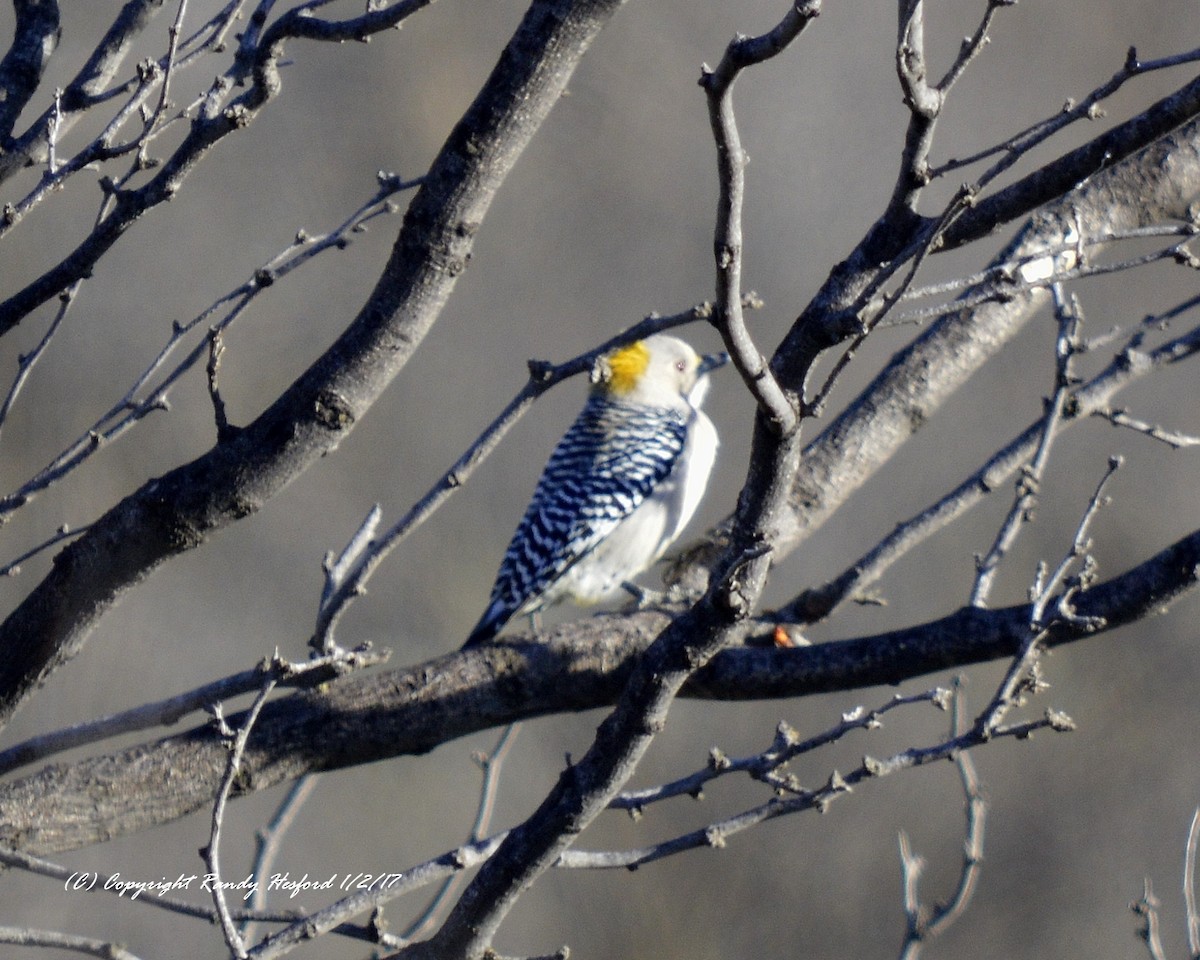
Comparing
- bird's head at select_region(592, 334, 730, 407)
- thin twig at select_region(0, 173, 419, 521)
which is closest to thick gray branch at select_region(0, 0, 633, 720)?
thin twig at select_region(0, 173, 419, 521)

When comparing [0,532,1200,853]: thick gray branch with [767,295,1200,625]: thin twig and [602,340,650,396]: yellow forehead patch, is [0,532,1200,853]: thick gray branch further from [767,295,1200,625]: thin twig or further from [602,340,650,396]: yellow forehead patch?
[602,340,650,396]: yellow forehead patch

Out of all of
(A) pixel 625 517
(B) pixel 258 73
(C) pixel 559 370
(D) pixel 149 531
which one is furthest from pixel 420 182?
(A) pixel 625 517

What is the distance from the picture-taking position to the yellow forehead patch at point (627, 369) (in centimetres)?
495

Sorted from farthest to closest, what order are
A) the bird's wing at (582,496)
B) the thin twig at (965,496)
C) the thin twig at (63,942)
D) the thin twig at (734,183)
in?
the bird's wing at (582,496)
the thin twig at (965,496)
the thin twig at (63,942)
the thin twig at (734,183)

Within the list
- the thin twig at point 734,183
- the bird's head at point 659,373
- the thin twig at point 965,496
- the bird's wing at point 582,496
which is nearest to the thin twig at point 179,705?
the thin twig at point 734,183

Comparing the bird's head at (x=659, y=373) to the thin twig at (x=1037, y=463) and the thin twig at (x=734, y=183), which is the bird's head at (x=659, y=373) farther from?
the thin twig at (x=734, y=183)

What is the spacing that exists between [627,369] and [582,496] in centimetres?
89

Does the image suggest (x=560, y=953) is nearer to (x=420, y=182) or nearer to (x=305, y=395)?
(x=305, y=395)

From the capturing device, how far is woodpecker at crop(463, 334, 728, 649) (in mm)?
4031

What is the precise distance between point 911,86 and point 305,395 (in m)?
1.05

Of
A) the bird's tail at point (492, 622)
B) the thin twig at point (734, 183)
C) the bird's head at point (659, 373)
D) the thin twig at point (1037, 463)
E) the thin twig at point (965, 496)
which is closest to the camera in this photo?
the thin twig at point (734, 183)

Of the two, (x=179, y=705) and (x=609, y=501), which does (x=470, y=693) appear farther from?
(x=609, y=501)

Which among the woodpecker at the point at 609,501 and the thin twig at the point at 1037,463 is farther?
the woodpecker at the point at 609,501

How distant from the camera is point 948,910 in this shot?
88.6 inches
